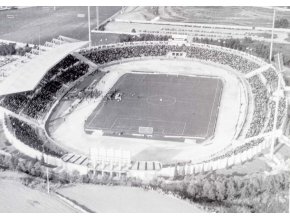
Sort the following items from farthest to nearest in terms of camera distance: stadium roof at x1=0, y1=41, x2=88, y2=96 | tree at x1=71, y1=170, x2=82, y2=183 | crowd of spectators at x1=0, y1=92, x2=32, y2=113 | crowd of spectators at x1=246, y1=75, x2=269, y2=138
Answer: stadium roof at x1=0, y1=41, x2=88, y2=96, crowd of spectators at x1=0, y1=92, x2=32, y2=113, crowd of spectators at x1=246, y1=75, x2=269, y2=138, tree at x1=71, y1=170, x2=82, y2=183

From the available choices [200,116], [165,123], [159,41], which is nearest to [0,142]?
[165,123]

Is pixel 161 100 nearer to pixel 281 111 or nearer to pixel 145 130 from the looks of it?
pixel 145 130

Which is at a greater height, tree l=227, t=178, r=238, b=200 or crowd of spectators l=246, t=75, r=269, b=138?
tree l=227, t=178, r=238, b=200

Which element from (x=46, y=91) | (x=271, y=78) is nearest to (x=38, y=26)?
(x=46, y=91)

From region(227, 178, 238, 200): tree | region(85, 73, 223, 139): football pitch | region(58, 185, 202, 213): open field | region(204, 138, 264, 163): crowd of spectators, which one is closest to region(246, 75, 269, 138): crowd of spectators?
region(204, 138, 264, 163): crowd of spectators

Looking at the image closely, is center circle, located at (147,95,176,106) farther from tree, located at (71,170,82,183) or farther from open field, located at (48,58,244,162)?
tree, located at (71,170,82,183)

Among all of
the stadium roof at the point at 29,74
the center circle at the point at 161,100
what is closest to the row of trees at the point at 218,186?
the stadium roof at the point at 29,74
